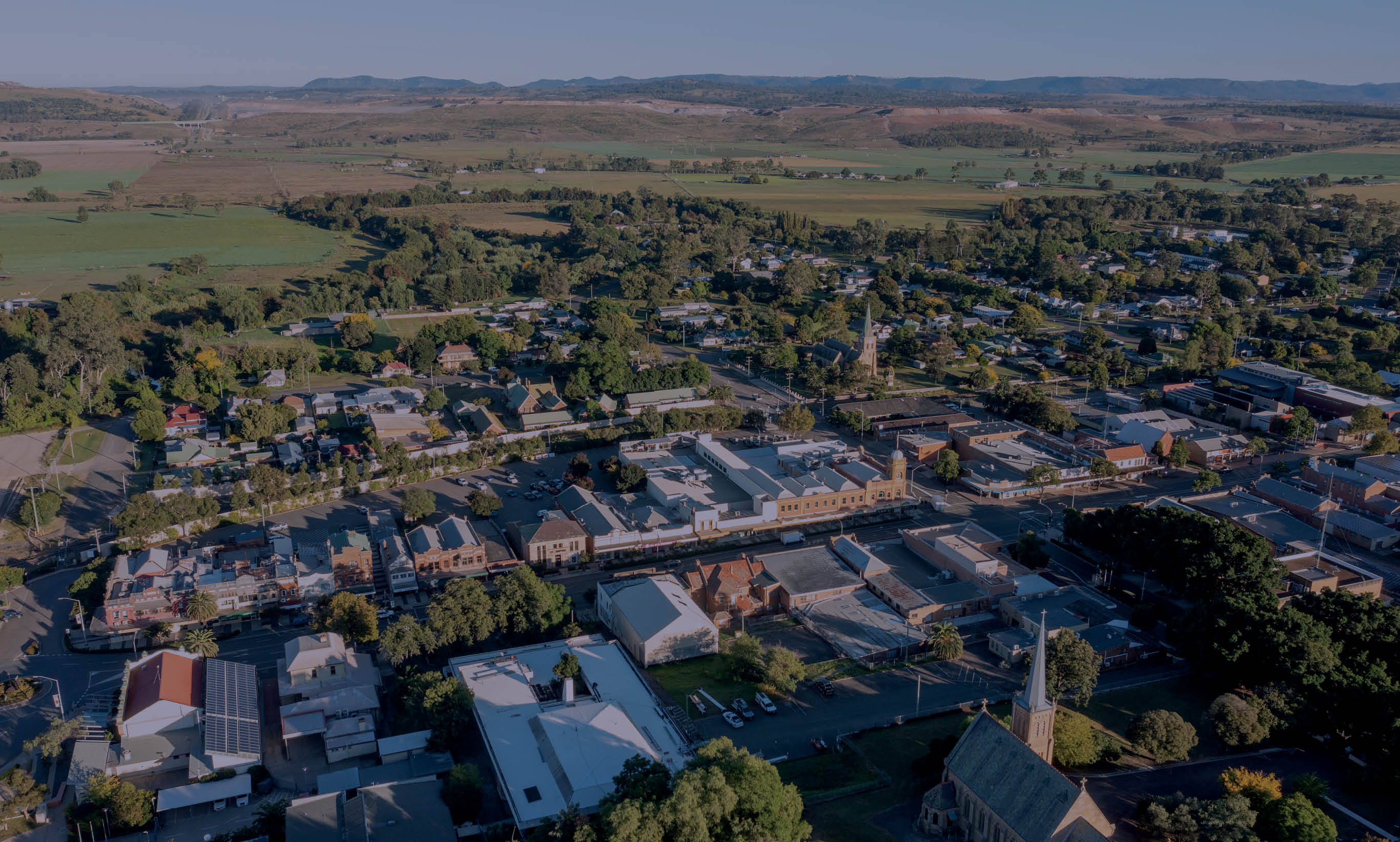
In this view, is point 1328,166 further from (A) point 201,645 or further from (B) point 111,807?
(B) point 111,807

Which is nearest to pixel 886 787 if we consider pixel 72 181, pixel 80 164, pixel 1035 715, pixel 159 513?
pixel 1035 715

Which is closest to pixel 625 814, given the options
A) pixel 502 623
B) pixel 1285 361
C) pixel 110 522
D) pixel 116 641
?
pixel 502 623

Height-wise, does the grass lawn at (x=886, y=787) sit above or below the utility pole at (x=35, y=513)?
below

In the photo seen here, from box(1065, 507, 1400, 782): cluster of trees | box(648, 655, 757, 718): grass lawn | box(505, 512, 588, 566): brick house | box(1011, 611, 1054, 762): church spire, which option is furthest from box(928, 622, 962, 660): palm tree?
box(505, 512, 588, 566): brick house

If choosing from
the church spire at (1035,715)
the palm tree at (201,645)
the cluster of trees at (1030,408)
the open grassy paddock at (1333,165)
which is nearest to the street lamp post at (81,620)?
the palm tree at (201,645)

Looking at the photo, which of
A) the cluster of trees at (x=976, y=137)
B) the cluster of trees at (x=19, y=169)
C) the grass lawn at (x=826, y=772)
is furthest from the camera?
the cluster of trees at (x=976, y=137)

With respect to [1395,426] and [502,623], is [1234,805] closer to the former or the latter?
[502,623]

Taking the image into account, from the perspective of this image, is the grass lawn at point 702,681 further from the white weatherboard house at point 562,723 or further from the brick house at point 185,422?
the brick house at point 185,422
